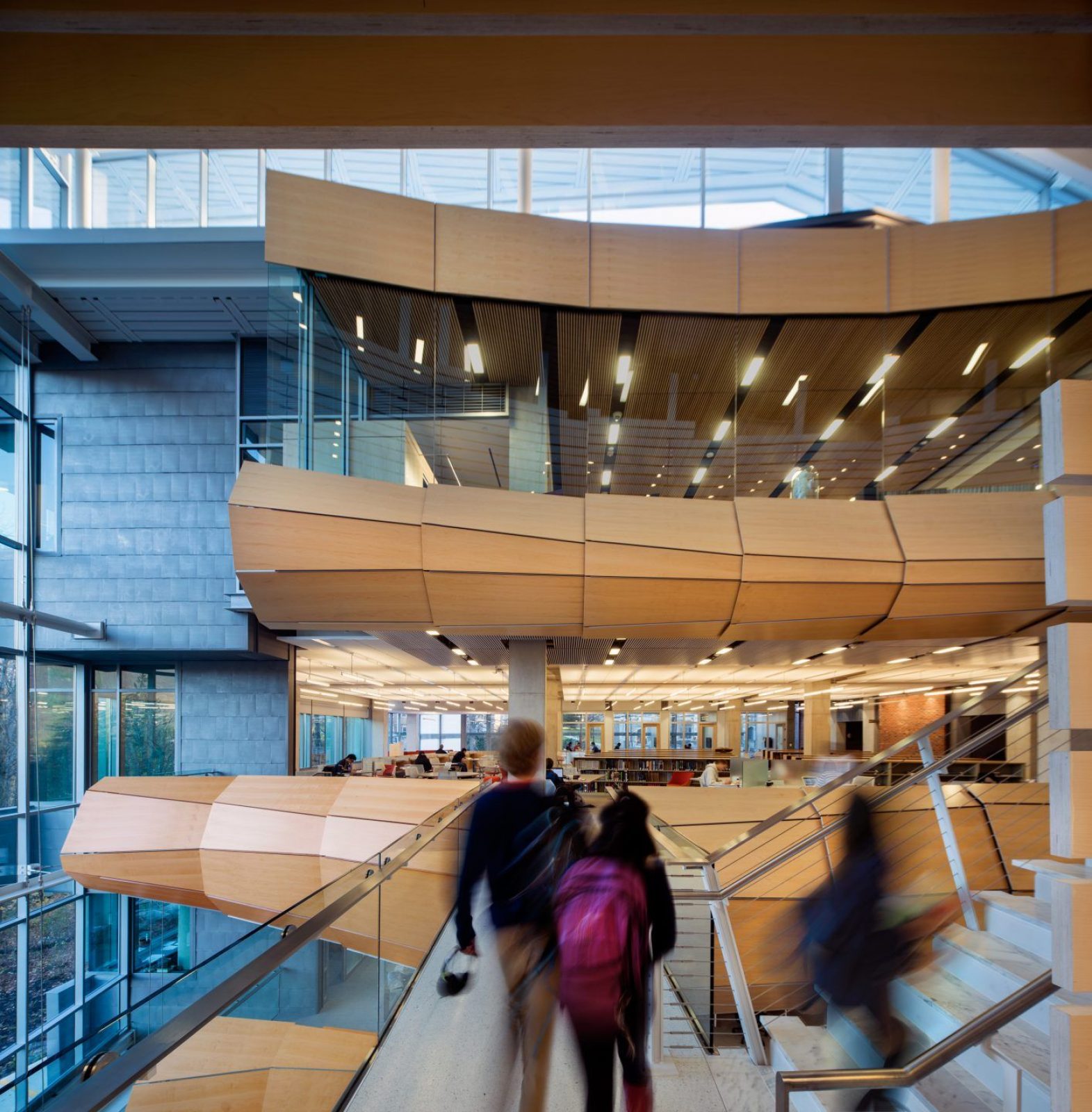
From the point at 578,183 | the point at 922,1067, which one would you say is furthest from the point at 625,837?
the point at 578,183

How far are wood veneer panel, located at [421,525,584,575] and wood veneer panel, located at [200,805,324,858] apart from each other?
4.13 m

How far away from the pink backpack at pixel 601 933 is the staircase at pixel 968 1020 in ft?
4.13

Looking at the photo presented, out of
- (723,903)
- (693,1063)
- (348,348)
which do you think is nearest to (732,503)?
(348,348)

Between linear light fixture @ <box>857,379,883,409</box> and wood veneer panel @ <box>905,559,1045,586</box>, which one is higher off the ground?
linear light fixture @ <box>857,379,883,409</box>

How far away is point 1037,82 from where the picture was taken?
8.60ft

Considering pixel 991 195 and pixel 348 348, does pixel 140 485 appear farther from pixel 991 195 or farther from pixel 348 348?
pixel 991 195

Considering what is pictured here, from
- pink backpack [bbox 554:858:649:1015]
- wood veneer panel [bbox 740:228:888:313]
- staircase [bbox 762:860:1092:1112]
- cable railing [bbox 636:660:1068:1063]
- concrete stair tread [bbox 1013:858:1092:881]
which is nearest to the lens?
pink backpack [bbox 554:858:649:1015]

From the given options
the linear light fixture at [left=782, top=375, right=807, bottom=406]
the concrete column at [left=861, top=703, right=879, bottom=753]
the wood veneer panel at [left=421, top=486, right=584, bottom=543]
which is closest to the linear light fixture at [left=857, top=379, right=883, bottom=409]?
the linear light fixture at [left=782, top=375, right=807, bottom=406]

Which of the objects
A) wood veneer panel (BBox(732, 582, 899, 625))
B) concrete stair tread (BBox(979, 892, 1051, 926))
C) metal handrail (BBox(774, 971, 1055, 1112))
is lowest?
concrete stair tread (BBox(979, 892, 1051, 926))

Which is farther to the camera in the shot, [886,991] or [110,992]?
[110,992]

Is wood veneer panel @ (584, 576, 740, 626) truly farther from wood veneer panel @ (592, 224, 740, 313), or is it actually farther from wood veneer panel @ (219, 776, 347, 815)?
wood veneer panel @ (219, 776, 347, 815)

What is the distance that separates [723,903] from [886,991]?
932 mm

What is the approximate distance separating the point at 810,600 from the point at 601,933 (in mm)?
8154

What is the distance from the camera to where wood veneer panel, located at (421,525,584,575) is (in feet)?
30.0
